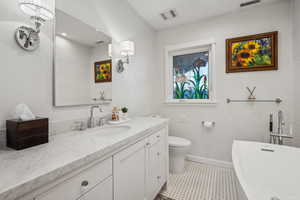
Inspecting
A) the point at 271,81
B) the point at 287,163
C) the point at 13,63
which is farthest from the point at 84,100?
the point at 271,81

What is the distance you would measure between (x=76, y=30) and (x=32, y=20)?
0.36 metres

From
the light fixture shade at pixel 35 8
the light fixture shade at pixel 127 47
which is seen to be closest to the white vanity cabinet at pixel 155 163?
the light fixture shade at pixel 127 47

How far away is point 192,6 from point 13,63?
7.38ft

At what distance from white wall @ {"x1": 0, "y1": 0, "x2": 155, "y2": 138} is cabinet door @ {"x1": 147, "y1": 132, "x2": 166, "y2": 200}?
0.71 meters

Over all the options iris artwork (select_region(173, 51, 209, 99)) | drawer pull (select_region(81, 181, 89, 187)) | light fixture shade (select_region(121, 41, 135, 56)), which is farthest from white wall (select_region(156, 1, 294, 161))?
drawer pull (select_region(81, 181, 89, 187))

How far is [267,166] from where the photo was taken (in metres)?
1.50

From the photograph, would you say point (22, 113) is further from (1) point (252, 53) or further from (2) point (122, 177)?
(1) point (252, 53)

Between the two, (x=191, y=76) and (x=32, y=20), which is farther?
(x=191, y=76)

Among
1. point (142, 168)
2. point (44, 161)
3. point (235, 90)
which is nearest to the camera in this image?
point (44, 161)

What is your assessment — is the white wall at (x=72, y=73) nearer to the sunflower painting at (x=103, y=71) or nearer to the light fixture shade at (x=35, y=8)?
the sunflower painting at (x=103, y=71)

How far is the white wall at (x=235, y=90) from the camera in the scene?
1919 millimetres

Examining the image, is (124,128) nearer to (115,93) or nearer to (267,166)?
(115,93)

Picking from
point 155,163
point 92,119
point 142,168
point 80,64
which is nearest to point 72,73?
point 80,64

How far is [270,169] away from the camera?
1.47 meters
